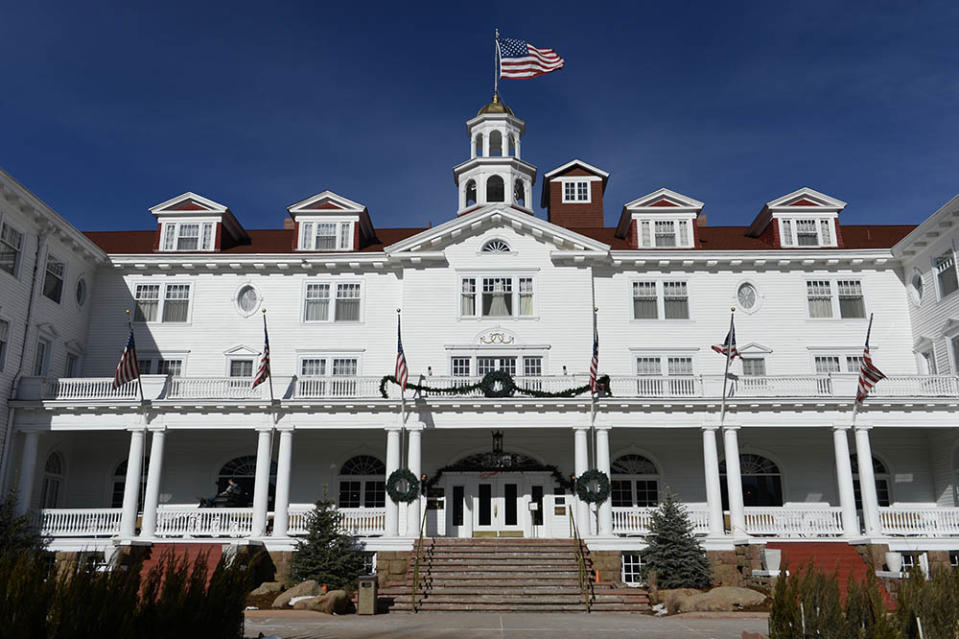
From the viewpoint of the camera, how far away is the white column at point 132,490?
2791cm

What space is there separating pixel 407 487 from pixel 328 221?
1351 cm

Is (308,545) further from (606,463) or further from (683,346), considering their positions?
(683,346)

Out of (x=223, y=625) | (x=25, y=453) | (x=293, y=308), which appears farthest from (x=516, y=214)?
(x=223, y=625)

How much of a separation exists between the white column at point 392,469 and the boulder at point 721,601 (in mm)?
10114

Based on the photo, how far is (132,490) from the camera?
28.4m

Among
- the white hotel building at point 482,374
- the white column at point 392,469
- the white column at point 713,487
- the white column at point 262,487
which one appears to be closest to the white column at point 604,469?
the white hotel building at point 482,374

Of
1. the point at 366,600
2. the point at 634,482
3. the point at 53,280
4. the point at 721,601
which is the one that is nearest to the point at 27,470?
the point at 53,280

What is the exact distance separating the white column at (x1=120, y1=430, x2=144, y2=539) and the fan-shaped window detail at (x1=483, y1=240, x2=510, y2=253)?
14982mm

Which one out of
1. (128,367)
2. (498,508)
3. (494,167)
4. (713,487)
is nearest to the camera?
(128,367)

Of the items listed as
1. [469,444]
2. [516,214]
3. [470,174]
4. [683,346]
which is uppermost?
[470,174]

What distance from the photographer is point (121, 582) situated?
380 inches

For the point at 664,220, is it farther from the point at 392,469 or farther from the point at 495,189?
the point at 392,469

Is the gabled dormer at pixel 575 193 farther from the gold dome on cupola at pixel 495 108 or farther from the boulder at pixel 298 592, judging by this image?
the boulder at pixel 298 592

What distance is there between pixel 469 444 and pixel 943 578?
2295 centimetres
